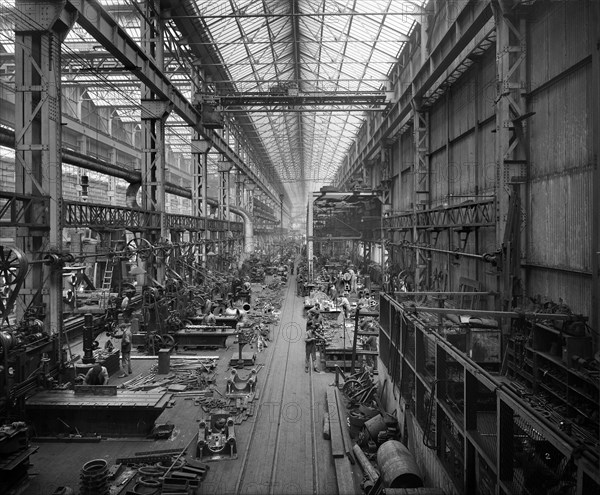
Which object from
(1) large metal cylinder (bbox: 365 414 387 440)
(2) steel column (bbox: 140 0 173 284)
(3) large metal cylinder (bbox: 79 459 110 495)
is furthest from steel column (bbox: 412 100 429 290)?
(3) large metal cylinder (bbox: 79 459 110 495)

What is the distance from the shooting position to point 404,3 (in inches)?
655

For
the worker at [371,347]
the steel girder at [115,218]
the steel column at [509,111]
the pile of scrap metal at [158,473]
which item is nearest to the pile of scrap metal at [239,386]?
the pile of scrap metal at [158,473]

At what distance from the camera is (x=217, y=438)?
292 inches

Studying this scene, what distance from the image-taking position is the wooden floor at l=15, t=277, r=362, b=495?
6301 mm

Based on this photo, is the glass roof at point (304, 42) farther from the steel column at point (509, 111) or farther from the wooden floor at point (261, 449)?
the wooden floor at point (261, 449)

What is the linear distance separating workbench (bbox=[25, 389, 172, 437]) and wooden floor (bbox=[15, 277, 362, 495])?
0.27 m

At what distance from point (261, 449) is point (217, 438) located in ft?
2.54

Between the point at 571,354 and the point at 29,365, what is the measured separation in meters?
8.89

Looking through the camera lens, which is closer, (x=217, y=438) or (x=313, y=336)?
(x=217, y=438)

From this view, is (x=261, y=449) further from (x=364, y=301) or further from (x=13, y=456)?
(x=364, y=301)

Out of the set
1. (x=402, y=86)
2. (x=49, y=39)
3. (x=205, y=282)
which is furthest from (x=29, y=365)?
(x=402, y=86)

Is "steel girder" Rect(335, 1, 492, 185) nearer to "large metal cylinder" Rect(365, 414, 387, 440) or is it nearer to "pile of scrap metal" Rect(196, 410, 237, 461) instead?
"large metal cylinder" Rect(365, 414, 387, 440)

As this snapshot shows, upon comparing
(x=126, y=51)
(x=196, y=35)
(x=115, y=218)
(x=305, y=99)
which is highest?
(x=196, y=35)

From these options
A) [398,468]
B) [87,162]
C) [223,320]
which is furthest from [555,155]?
[87,162]
